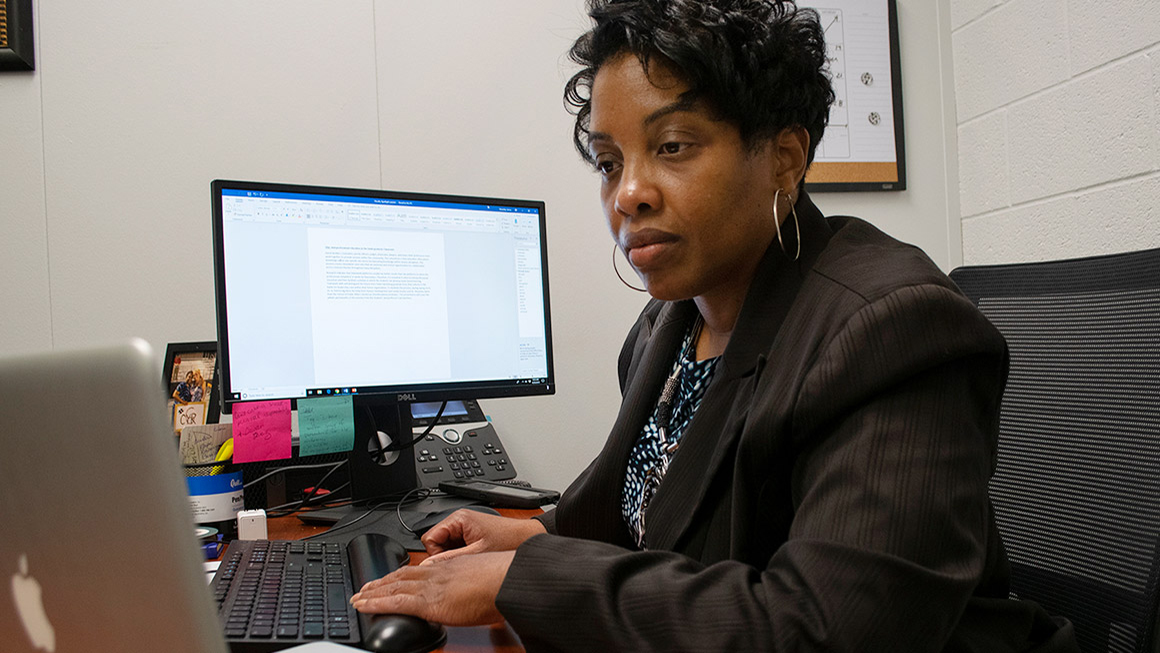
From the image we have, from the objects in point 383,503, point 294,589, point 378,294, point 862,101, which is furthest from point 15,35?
point 862,101

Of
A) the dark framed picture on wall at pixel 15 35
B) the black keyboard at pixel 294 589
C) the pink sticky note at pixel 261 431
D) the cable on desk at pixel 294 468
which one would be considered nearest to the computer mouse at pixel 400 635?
the black keyboard at pixel 294 589

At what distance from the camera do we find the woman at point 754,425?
59cm

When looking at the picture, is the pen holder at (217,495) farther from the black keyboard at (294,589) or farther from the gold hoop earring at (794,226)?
the gold hoop earring at (794,226)

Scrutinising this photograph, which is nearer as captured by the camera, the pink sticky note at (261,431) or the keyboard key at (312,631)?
the keyboard key at (312,631)

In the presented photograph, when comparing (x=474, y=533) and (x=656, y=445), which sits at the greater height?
(x=656, y=445)

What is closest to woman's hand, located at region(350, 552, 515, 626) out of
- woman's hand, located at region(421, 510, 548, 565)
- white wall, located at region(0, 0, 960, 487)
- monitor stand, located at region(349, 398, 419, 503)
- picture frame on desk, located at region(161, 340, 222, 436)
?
woman's hand, located at region(421, 510, 548, 565)

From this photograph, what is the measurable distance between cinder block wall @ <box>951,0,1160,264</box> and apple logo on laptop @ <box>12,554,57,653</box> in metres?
1.94

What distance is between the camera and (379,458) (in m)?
1.39

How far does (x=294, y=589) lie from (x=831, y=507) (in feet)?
1.74

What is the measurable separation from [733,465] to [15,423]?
0.59m

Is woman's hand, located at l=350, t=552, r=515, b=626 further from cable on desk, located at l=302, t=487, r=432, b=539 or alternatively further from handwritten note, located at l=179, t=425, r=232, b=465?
handwritten note, located at l=179, t=425, r=232, b=465

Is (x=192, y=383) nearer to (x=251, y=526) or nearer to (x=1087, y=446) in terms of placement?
(x=251, y=526)

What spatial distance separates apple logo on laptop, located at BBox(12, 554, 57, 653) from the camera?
0.36m

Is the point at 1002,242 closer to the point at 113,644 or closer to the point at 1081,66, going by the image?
the point at 1081,66
